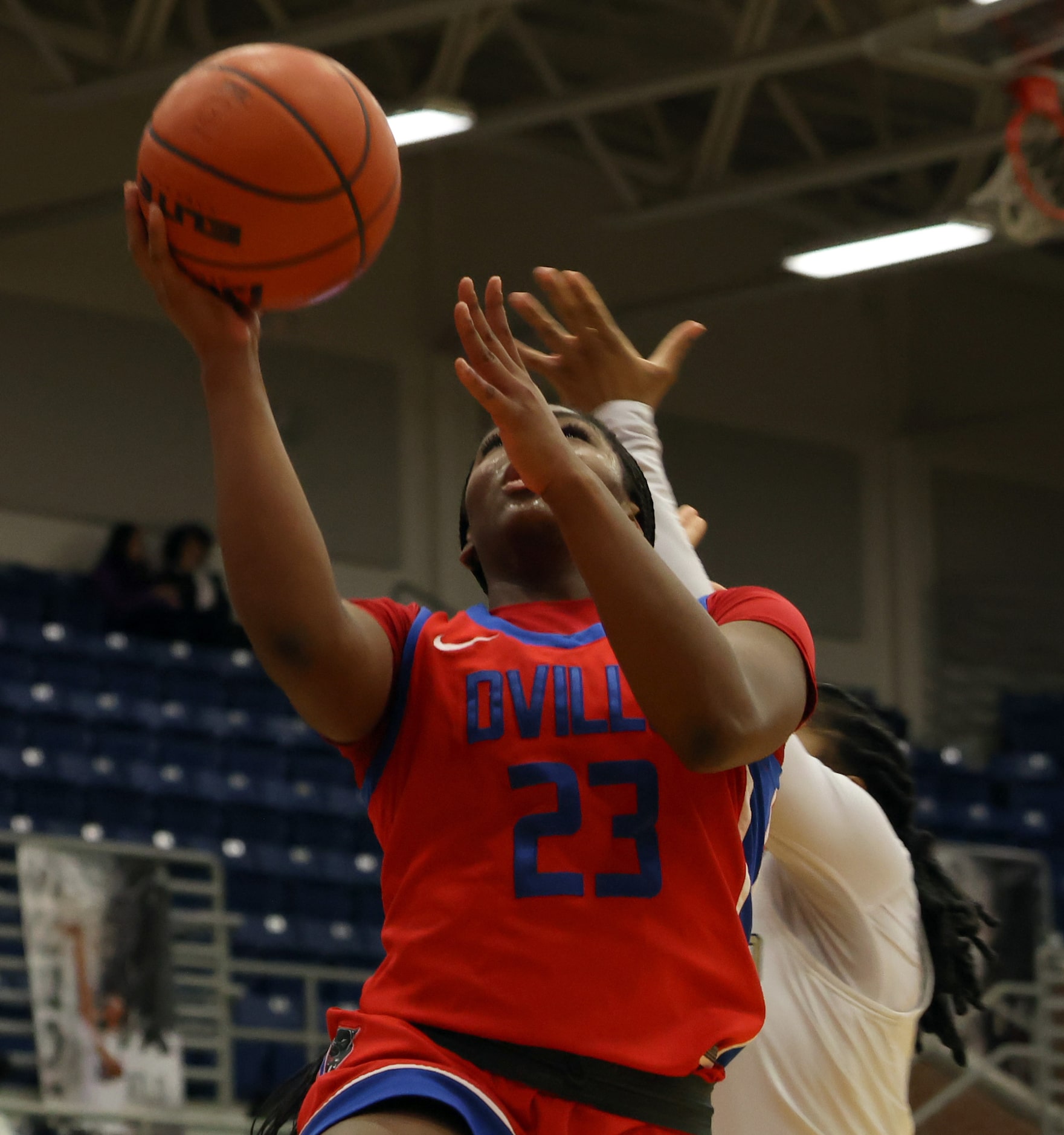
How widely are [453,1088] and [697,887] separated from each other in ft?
1.02

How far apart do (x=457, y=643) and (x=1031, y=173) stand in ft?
26.0

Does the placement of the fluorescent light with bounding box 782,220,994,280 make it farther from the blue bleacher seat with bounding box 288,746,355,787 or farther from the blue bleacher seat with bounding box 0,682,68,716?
the blue bleacher seat with bounding box 0,682,68,716

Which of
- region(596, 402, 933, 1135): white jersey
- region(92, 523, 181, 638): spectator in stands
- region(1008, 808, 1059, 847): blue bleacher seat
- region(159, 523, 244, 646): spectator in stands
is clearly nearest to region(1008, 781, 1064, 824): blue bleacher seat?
region(1008, 808, 1059, 847): blue bleacher seat

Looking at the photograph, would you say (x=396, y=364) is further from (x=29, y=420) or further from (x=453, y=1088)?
(x=453, y=1088)

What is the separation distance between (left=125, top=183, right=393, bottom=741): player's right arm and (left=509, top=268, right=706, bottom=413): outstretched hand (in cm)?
62

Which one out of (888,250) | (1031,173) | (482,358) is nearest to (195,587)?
(888,250)

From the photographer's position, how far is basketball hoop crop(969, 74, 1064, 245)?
30.1 ft

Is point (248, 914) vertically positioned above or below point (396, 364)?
below

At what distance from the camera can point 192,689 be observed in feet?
35.6

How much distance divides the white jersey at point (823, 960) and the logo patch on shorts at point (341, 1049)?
72 cm

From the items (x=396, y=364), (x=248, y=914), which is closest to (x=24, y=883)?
(x=248, y=914)

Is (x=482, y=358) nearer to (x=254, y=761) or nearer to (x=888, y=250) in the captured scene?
(x=254, y=761)

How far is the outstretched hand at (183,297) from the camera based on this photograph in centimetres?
195

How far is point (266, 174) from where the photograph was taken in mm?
2053
